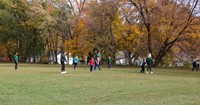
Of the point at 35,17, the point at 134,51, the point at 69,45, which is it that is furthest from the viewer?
the point at 35,17

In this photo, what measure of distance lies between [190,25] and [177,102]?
35.6m

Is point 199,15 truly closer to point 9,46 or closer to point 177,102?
point 177,102

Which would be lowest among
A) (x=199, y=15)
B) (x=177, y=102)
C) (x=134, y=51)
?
(x=177, y=102)

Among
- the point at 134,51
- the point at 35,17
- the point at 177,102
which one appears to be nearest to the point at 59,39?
the point at 35,17

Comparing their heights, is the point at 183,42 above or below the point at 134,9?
below

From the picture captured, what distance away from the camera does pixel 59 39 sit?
252 ft

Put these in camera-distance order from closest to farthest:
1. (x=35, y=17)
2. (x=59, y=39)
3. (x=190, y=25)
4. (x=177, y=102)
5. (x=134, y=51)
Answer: (x=177, y=102) < (x=190, y=25) < (x=134, y=51) < (x=35, y=17) < (x=59, y=39)

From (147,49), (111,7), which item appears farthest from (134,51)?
(111,7)

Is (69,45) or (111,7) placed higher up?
(111,7)

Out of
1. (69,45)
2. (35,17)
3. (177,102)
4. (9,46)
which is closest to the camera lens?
(177,102)

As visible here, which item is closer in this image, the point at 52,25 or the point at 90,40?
the point at 90,40

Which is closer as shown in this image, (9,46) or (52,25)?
(52,25)

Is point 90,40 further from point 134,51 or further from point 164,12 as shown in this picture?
point 164,12

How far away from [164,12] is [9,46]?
47.7 m
